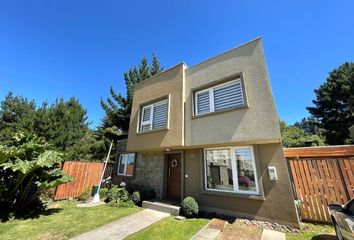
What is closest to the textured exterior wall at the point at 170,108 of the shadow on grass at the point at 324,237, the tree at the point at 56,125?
the shadow on grass at the point at 324,237

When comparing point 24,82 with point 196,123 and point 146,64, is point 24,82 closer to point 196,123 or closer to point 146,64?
point 146,64

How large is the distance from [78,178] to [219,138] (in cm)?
1095

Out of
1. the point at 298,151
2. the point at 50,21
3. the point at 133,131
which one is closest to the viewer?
the point at 298,151

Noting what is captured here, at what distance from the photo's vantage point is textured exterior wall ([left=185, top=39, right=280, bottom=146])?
6.60 metres

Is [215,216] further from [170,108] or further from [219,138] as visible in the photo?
[170,108]

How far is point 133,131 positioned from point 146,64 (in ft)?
43.5

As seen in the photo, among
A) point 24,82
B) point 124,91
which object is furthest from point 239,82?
point 24,82

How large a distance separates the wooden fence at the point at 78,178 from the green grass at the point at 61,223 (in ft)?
9.00

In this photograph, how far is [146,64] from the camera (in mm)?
21531

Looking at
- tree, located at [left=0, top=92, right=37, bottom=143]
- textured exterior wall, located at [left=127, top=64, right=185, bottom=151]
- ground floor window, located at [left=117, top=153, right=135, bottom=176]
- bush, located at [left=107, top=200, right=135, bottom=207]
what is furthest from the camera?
tree, located at [left=0, top=92, right=37, bottom=143]

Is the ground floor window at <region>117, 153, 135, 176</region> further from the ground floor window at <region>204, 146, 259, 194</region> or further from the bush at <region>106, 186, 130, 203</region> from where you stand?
the ground floor window at <region>204, 146, 259, 194</region>

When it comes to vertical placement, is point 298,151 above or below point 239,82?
below

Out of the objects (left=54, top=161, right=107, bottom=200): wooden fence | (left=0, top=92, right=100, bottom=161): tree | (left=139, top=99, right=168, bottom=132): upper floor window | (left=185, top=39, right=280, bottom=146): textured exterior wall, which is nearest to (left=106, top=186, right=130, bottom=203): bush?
(left=54, top=161, right=107, bottom=200): wooden fence

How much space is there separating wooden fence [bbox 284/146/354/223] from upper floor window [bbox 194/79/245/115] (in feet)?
11.4
